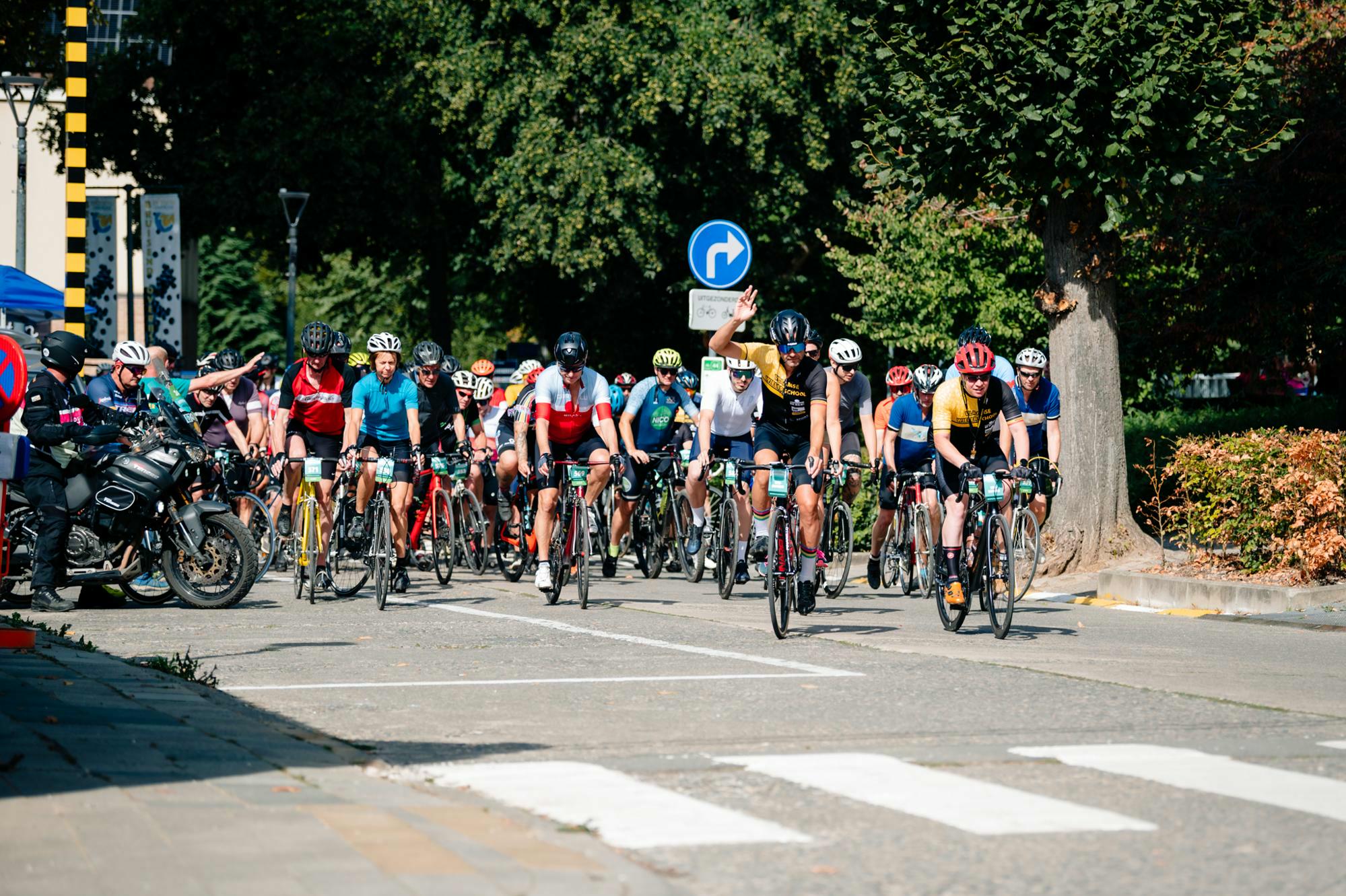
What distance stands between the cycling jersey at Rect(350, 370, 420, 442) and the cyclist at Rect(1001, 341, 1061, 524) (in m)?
4.96

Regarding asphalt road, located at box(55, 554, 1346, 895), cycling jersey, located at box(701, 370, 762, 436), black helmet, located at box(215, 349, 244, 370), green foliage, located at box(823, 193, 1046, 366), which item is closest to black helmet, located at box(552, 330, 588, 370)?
cycling jersey, located at box(701, 370, 762, 436)

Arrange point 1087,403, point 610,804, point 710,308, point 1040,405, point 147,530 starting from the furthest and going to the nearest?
point 1087,403
point 710,308
point 1040,405
point 147,530
point 610,804

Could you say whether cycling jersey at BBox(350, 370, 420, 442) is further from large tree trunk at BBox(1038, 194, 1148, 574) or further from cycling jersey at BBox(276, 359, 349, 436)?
large tree trunk at BBox(1038, 194, 1148, 574)

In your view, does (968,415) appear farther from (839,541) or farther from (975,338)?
(839,541)

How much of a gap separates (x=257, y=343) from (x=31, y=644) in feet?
240

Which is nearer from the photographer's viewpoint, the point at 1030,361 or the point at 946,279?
the point at 1030,361

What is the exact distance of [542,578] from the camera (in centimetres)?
1432

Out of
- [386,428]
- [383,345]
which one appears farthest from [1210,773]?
[383,345]

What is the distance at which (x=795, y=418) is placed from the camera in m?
12.9

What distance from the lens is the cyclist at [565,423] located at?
14344 mm

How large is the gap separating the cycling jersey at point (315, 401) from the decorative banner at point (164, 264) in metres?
17.0

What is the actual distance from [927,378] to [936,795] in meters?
9.73

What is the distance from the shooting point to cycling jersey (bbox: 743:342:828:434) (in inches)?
502

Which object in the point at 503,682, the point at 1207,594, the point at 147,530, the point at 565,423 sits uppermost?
the point at 565,423
